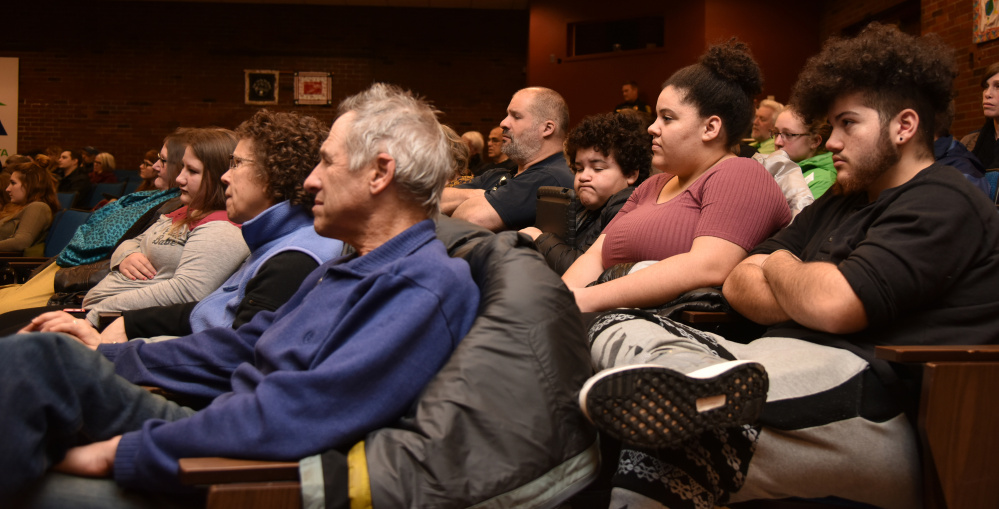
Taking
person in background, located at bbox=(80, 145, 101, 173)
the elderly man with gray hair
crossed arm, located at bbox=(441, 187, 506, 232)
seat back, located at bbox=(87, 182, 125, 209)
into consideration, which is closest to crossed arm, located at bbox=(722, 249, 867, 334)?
the elderly man with gray hair

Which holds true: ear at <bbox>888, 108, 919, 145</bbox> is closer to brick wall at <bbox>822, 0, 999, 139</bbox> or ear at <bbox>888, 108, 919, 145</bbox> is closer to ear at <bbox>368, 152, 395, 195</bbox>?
ear at <bbox>368, 152, 395, 195</bbox>

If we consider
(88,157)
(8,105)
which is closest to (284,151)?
(88,157)

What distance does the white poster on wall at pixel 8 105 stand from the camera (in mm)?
10438

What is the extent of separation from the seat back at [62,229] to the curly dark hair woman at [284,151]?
3367 millimetres

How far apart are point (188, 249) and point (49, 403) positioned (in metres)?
1.30

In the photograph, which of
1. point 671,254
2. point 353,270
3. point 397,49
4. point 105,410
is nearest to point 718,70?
point 671,254

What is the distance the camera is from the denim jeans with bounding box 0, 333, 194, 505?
3.33 ft

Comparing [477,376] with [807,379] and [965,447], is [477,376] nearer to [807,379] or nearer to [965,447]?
[807,379]

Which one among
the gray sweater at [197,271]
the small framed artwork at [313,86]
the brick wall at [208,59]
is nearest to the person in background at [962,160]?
the gray sweater at [197,271]

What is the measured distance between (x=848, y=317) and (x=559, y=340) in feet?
2.00

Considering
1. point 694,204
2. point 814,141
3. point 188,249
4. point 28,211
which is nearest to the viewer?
point 694,204

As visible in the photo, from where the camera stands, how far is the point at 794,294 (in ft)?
5.06

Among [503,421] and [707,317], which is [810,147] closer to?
[707,317]

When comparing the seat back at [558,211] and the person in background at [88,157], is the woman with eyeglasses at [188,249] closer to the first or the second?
the seat back at [558,211]
